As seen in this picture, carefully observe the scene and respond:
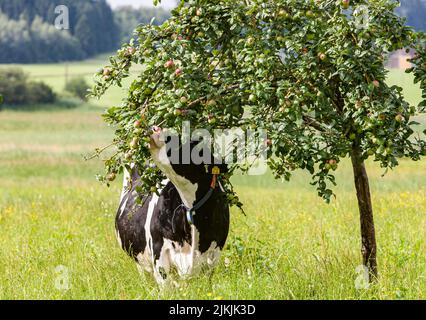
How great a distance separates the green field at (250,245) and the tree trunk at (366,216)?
0.19m

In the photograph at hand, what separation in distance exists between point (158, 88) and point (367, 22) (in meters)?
1.93

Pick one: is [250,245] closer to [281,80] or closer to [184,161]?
[184,161]

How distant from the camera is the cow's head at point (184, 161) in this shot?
238 inches

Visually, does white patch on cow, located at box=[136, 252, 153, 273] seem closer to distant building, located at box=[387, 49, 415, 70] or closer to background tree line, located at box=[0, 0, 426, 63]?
distant building, located at box=[387, 49, 415, 70]

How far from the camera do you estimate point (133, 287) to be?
286 inches

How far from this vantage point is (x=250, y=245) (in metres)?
9.14

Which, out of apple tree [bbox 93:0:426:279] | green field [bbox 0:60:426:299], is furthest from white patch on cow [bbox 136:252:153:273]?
apple tree [bbox 93:0:426:279]

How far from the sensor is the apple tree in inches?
233

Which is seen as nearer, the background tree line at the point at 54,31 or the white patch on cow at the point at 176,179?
the white patch on cow at the point at 176,179

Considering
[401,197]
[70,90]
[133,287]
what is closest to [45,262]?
[133,287]

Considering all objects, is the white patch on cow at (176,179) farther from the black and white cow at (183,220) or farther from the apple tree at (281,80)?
the apple tree at (281,80)

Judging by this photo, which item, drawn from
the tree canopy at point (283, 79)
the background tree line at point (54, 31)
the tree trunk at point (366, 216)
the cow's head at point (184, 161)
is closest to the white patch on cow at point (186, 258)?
the cow's head at point (184, 161)

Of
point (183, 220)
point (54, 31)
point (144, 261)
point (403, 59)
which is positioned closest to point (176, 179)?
point (183, 220)
